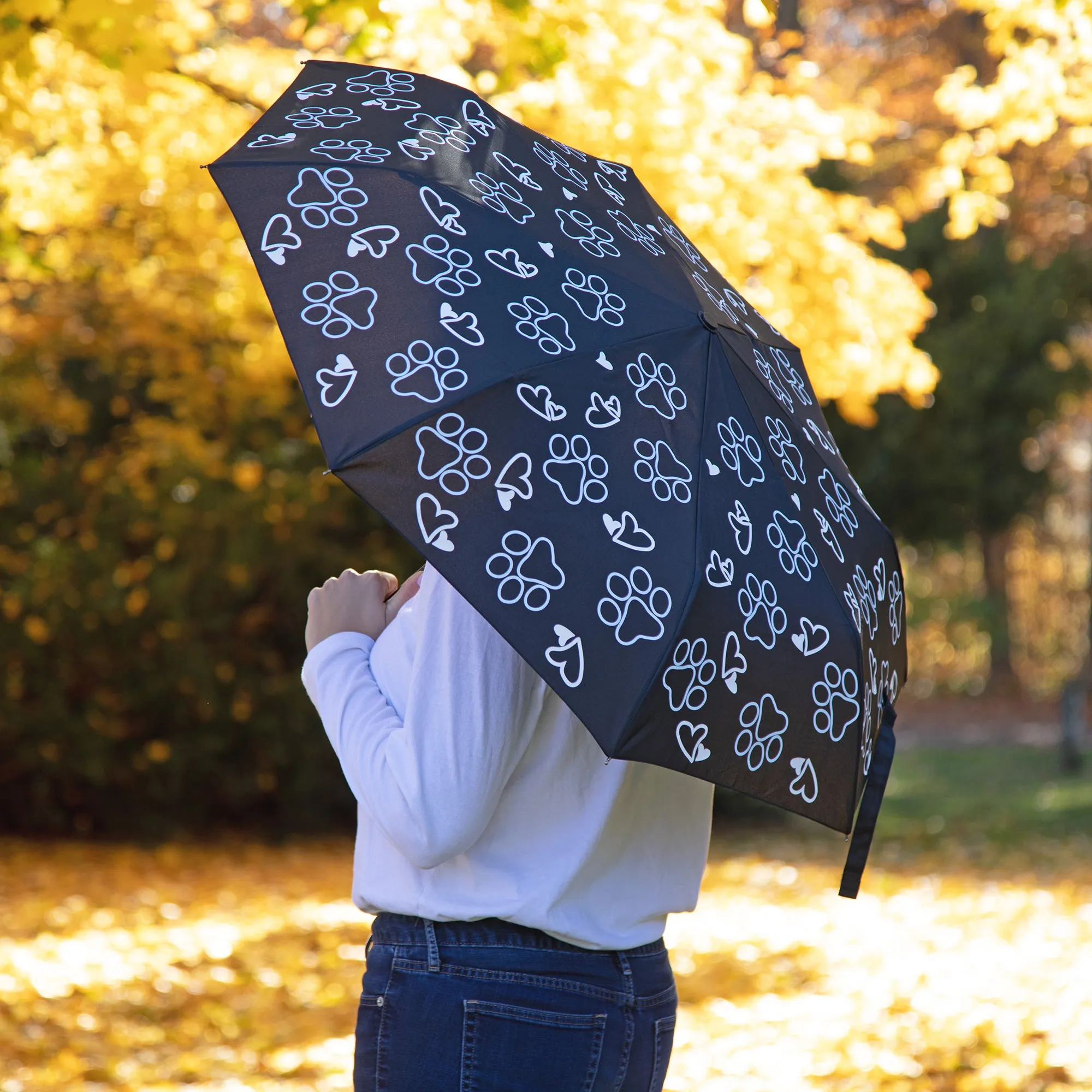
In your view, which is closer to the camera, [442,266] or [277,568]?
[442,266]

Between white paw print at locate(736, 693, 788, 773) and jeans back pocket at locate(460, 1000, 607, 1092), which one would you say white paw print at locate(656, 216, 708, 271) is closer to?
white paw print at locate(736, 693, 788, 773)

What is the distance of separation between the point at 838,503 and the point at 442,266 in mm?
724

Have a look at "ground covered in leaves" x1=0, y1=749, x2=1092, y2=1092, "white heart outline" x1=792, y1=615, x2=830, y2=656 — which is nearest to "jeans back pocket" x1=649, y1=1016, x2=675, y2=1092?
"white heart outline" x1=792, y1=615, x2=830, y2=656

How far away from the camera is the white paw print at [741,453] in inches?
66.8

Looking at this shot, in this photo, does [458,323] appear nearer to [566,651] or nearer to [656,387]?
[656,387]

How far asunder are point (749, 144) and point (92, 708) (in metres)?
4.82

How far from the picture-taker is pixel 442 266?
1627 mm

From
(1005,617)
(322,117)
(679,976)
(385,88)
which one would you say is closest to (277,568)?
(679,976)

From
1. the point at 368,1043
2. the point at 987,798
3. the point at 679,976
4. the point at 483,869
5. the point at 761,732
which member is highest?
the point at 761,732

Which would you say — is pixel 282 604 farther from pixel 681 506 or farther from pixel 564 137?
pixel 681 506

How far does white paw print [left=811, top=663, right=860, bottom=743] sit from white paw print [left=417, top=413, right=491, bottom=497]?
0.52 meters

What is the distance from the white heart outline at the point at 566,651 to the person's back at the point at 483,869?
0.22 ft

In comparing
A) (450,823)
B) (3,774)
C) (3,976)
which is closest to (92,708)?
(3,774)

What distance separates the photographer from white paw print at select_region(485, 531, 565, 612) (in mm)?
1438
